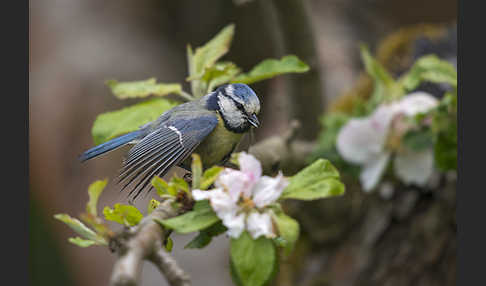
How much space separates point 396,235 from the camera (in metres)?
1.12

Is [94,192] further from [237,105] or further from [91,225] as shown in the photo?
[237,105]

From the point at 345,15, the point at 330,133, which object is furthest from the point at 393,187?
the point at 345,15

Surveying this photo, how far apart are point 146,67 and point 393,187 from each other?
1136 mm

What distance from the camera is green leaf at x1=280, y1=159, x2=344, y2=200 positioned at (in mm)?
442

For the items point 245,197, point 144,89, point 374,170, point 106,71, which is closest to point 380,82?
point 374,170

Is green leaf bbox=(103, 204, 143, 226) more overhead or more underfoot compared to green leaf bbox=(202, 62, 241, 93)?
more underfoot

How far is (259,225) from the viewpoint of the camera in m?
0.43

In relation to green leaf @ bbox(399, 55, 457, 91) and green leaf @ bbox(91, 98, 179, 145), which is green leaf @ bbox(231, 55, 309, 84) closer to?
green leaf @ bbox(91, 98, 179, 145)

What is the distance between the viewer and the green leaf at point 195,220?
415 mm

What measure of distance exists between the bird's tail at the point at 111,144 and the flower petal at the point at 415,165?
22.0 inches

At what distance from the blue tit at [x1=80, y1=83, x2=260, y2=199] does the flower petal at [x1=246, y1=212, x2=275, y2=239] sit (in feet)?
0.36

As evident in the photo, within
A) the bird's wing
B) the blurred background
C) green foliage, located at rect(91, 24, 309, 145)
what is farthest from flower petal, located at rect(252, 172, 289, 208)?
the blurred background

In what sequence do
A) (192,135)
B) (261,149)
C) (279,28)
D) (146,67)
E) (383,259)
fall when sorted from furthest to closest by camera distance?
1. (146,67)
2. (383,259)
3. (279,28)
4. (261,149)
5. (192,135)

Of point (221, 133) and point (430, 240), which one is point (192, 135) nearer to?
point (221, 133)
